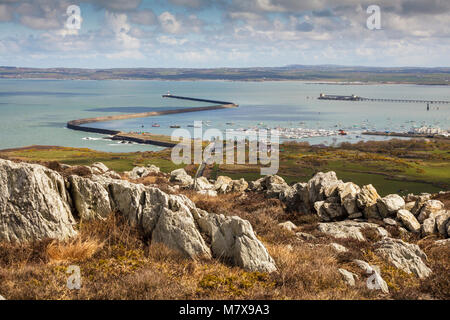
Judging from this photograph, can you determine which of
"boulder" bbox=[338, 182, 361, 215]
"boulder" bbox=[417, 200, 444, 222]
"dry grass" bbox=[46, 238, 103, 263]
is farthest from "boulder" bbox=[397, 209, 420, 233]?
"dry grass" bbox=[46, 238, 103, 263]

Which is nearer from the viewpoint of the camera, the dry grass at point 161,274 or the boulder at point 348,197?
the dry grass at point 161,274

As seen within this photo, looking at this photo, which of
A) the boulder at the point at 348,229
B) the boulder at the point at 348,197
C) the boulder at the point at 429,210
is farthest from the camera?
the boulder at the point at 348,197

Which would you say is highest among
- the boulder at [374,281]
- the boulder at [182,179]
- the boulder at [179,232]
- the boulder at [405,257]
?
the boulder at [179,232]

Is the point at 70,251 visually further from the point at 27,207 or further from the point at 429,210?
the point at 429,210

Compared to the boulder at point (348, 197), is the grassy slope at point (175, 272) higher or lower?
higher

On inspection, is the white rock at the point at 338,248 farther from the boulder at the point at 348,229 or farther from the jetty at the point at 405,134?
the jetty at the point at 405,134

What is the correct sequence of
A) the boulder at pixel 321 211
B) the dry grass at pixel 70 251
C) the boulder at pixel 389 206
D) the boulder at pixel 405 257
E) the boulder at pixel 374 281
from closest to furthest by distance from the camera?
the boulder at pixel 374 281
the dry grass at pixel 70 251
the boulder at pixel 405 257
the boulder at pixel 389 206
the boulder at pixel 321 211

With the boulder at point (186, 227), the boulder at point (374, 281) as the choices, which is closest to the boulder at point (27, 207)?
the boulder at point (186, 227)
